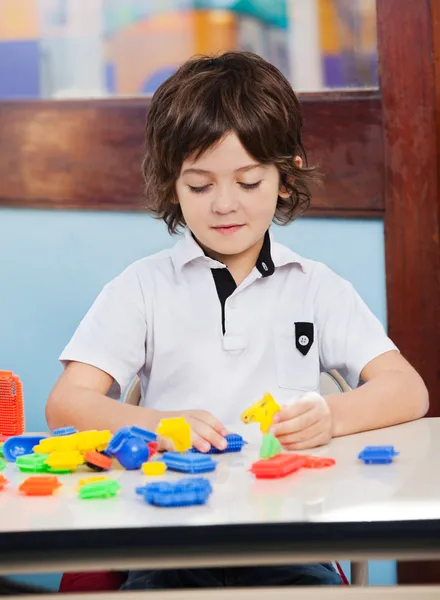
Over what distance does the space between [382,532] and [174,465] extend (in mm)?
284

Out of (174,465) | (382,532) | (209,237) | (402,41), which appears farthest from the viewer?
(402,41)

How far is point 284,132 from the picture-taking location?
137 centimetres

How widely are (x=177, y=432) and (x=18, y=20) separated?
1252mm

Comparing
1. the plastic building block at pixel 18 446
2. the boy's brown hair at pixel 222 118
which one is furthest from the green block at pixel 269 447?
the boy's brown hair at pixel 222 118

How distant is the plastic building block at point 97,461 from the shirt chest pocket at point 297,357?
447 mm

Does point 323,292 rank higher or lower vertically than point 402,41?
lower

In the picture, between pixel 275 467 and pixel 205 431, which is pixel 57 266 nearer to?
pixel 205 431

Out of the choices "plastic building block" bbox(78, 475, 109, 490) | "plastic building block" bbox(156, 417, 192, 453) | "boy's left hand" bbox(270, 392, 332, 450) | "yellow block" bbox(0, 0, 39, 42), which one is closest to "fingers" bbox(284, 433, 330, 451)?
"boy's left hand" bbox(270, 392, 332, 450)

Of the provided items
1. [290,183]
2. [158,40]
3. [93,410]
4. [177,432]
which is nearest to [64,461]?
[177,432]

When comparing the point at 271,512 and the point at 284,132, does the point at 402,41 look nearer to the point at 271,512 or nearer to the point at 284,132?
the point at 284,132

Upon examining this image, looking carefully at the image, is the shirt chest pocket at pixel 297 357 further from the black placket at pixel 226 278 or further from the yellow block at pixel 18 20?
the yellow block at pixel 18 20

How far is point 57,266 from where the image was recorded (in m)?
1.95

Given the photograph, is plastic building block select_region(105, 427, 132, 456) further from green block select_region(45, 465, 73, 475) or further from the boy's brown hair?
the boy's brown hair

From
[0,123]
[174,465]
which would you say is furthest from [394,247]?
[174,465]
